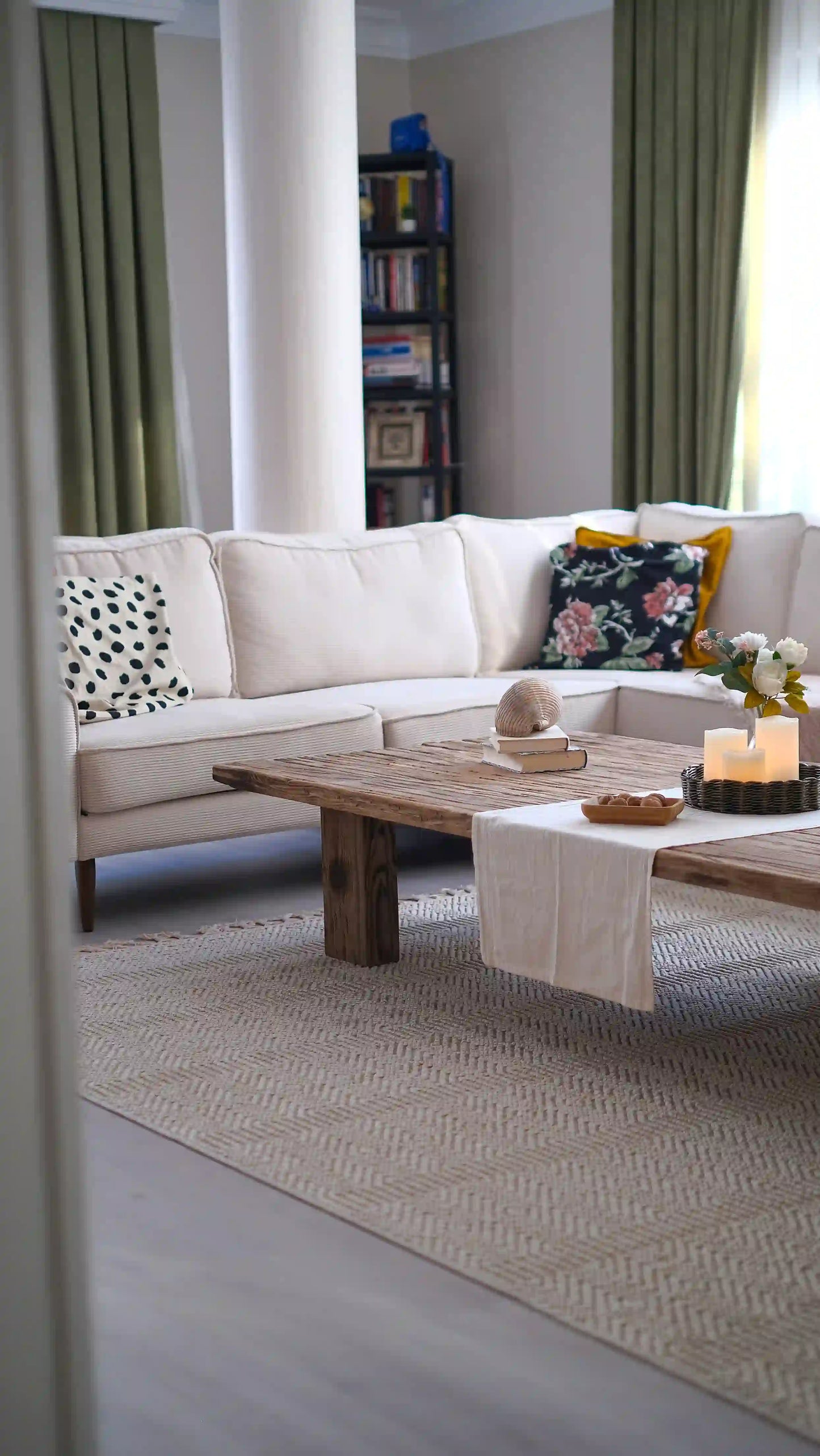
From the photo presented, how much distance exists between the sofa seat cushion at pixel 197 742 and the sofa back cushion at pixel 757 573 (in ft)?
4.11

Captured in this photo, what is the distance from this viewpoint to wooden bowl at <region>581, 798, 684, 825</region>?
2719 millimetres

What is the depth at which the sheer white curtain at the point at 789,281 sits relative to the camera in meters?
5.47

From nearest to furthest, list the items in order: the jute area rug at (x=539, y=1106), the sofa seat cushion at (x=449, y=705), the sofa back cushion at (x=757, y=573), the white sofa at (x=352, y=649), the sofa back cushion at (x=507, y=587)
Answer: the jute area rug at (x=539, y=1106), the white sofa at (x=352, y=649), the sofa seat cushion at (x=449, y=705), the sofa back cushion at (x=757, y=573), the sofa back cushion at (x=507, y=587)

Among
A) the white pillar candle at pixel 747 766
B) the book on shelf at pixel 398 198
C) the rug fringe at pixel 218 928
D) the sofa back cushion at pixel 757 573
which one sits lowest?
the rug fringe at pixel 218 928

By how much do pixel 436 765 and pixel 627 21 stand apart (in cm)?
374

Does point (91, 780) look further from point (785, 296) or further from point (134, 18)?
point (134, 18)

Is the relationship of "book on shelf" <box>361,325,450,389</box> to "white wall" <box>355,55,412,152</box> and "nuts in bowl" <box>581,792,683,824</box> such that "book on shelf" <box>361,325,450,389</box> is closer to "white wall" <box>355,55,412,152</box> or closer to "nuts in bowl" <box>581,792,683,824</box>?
"white wall" <box>355,55,412,152</box>

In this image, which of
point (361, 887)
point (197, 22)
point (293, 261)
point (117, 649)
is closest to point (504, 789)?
point (361, 887)

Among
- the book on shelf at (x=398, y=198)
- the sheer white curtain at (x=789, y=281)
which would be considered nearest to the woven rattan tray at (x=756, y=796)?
the sheer white curtain at (x=789, y=281)

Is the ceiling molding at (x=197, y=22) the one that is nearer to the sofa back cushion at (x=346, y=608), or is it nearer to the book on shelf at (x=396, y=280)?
the book on shelf at (x=396, y=280)

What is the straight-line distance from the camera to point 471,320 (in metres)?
6.88

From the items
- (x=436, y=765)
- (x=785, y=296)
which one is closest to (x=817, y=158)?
(x=785, y=296)

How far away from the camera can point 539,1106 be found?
2.48m

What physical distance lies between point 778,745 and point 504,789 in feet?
1.73
